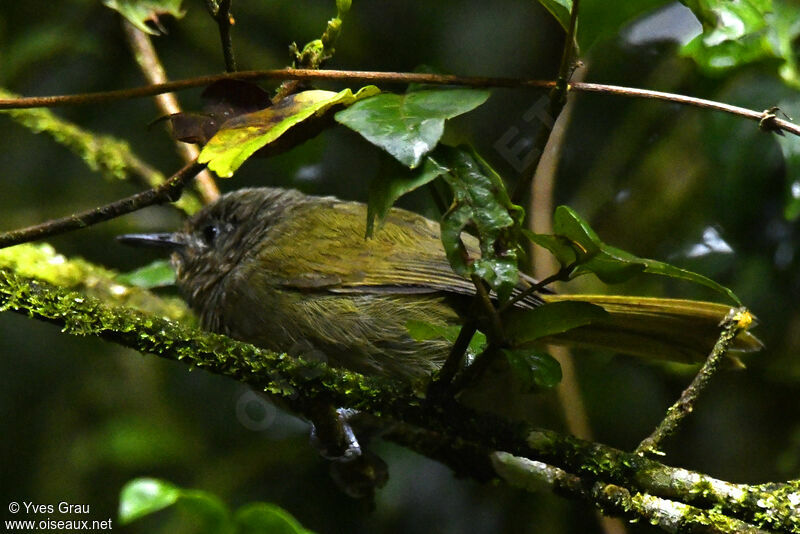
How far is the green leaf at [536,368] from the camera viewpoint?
5.75ft

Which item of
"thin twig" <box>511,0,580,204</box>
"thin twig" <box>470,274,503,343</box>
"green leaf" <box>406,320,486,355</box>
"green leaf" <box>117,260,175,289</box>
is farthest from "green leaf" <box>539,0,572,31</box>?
"green leaf" <box>117,260,175,289</box>

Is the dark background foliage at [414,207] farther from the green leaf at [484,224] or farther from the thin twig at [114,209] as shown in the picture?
the green leaf at [484,224]

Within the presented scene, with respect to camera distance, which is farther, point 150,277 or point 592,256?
point 150,277

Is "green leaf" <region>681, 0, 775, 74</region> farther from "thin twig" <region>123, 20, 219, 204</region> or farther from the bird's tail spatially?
"thin twig" <region>123, 20, 219, 204</region>

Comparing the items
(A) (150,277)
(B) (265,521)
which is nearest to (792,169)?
(B) (265,521)

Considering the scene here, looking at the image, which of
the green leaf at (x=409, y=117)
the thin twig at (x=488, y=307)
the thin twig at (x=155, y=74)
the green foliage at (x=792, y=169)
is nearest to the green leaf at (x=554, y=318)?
the thin twig at (x=488, y=307)

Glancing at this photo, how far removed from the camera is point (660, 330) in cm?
261

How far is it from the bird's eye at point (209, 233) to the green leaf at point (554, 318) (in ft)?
6.11

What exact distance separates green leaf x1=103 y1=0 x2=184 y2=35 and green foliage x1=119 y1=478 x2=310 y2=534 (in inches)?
42.4

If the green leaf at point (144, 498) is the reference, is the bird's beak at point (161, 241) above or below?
below

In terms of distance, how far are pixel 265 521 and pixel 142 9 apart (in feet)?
4.26

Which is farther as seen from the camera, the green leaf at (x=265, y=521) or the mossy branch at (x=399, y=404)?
the mossy branch at (x=399, y=404)

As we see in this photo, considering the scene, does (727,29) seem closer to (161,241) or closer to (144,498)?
(144,498)

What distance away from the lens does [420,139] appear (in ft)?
5.18
